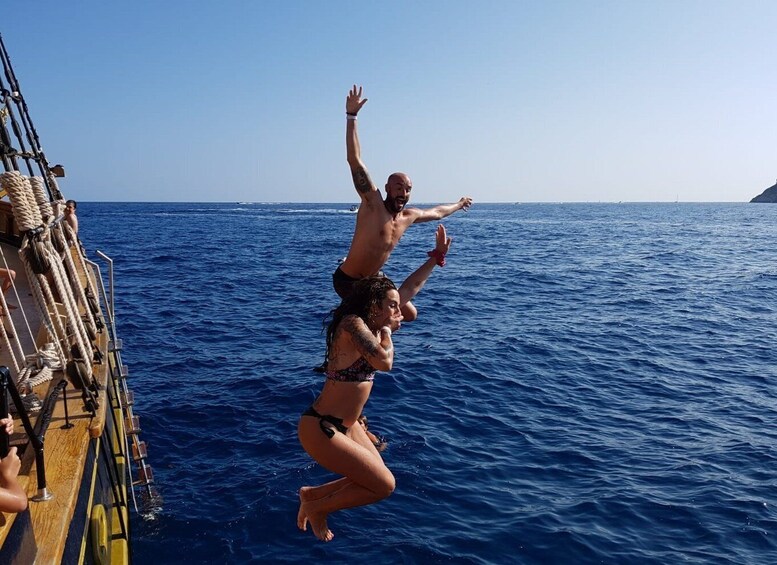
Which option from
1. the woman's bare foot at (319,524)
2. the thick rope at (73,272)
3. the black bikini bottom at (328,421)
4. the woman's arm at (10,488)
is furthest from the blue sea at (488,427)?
the woman's arm at (10,488)

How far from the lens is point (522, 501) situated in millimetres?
11352

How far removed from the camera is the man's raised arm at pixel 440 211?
6.41 meters

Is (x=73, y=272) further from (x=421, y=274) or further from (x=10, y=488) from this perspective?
(x=10, y=488)

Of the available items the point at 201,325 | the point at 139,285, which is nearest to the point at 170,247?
the point at 139,285

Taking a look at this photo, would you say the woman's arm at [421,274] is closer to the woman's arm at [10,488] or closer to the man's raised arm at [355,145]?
the man's raised arm at [355,145]

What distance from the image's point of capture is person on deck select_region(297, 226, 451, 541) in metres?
A: 4.91

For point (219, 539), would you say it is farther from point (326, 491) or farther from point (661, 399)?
point (661, 399)

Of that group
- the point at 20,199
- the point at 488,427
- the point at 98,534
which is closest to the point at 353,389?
the point at 98,534

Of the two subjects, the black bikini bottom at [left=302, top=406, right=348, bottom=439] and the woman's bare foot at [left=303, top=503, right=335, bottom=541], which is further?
the woman's bare foot at [left=303, top=503, right=335, bottom=541]

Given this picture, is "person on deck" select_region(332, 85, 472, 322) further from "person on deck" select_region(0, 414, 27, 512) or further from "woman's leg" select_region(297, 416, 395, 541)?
"person on deck" select_region(0, 414, 27, 512)

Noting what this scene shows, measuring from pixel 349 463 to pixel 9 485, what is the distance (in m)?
2.47

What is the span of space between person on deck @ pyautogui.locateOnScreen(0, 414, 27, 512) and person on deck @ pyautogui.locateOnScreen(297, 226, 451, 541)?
210 centimetres

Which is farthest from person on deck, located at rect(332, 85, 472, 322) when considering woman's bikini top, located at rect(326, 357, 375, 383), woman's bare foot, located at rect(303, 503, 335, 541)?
woman's bare foot, located at rect(303, 503, 335, 541)

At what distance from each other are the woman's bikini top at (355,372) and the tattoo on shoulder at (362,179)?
166cm
